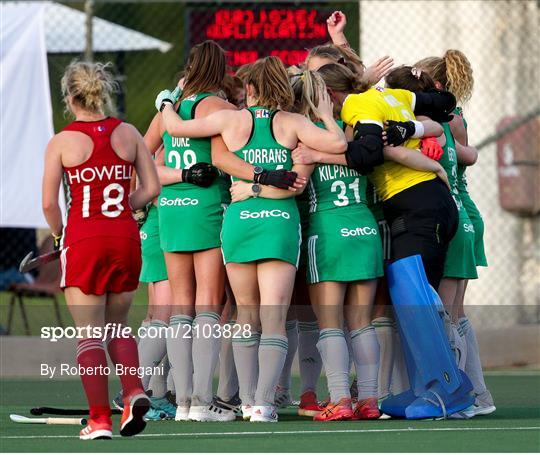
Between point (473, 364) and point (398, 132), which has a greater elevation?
point (398, 132)

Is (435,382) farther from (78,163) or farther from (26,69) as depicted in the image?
(26,69)

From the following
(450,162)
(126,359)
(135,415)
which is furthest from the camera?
(450,162)

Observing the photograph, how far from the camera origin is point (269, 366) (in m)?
7.64

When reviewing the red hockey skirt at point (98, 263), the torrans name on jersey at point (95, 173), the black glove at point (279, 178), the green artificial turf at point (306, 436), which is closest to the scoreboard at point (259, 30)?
the green artificial turf at point (306, 436)

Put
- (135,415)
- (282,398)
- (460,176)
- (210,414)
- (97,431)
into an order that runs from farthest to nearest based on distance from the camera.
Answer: (460,176) → (282,398) → (210,414) → (97,431) → (135,415)

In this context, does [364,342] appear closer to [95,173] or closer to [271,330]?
[271,330]

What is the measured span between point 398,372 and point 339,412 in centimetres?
74

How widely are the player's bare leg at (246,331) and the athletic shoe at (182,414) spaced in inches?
11.9

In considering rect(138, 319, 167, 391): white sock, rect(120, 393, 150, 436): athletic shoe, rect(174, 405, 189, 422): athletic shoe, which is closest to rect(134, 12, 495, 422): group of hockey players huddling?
rect(174, 405, 189, 422): athletic shoe

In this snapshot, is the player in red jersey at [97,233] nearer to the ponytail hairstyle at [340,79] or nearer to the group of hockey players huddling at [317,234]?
the group of hockey players huddling at [317,234]

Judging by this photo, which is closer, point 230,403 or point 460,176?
point 230,403

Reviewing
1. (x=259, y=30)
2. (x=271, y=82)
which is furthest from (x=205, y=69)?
(x=259, y=30)

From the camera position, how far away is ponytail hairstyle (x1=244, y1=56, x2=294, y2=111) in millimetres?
7793

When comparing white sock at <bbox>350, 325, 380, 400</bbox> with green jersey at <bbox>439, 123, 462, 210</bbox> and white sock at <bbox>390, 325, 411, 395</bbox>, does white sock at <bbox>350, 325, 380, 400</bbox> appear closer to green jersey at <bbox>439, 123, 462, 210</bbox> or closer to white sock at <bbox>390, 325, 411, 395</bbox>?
white sock at <bbox>390, 325, 411, 395</bbox>
